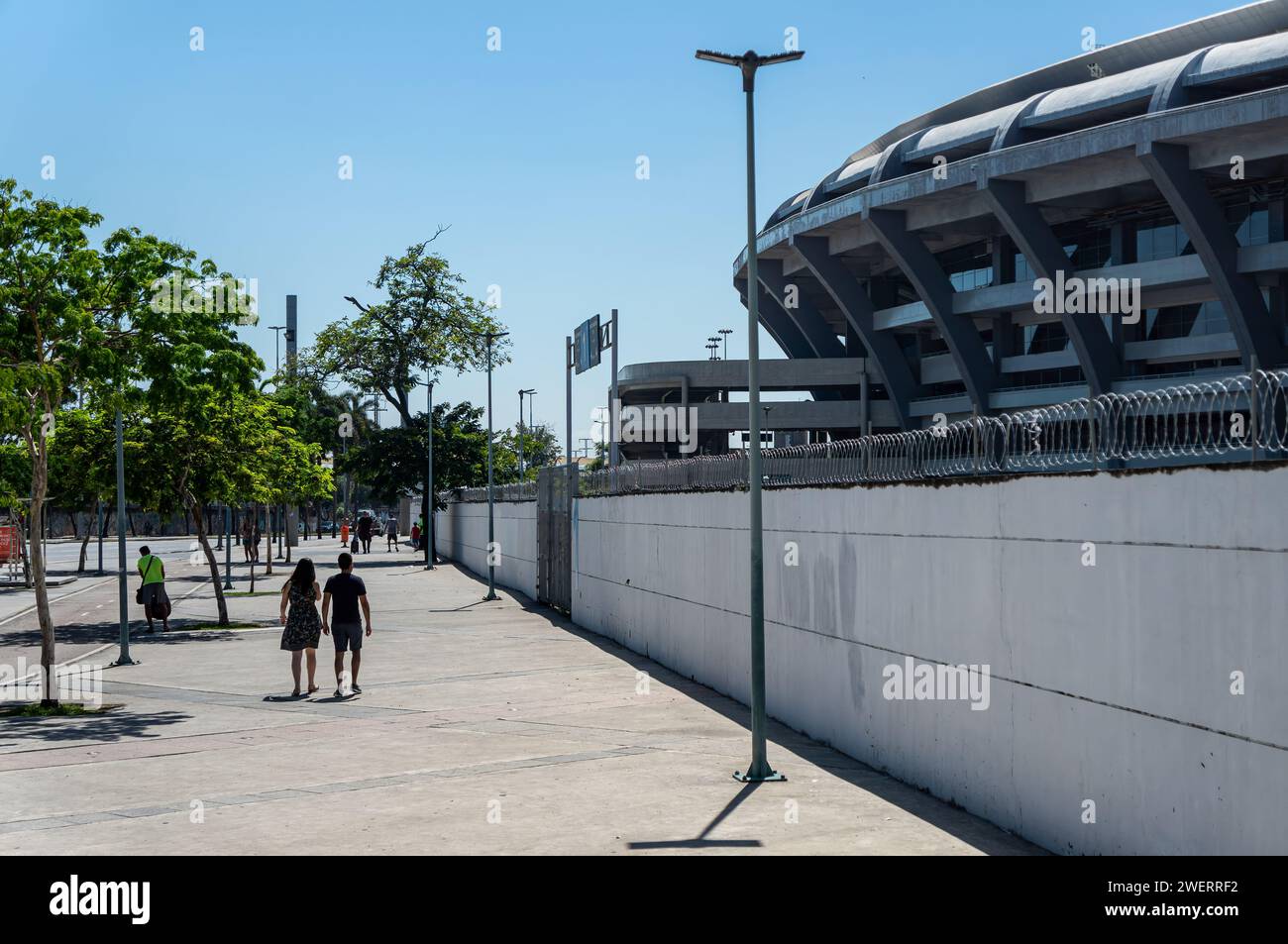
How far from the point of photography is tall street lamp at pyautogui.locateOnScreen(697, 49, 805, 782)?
11.4 meters

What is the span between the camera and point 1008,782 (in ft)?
31.2

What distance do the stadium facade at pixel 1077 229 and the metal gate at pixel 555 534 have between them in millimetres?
11710

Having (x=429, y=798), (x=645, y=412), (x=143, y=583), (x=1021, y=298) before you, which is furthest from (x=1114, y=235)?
(x=429, y=798)

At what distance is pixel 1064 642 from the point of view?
8.80 m

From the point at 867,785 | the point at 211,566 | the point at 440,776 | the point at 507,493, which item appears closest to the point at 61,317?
the point at 440,776

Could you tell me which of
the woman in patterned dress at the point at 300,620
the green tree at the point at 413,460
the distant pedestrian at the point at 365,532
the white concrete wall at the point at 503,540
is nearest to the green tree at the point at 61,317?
the woman in patterned dress at the point at 300,620

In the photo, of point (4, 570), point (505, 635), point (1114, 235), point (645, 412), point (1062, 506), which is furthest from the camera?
point (645, 412)

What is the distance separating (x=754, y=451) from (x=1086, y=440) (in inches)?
149

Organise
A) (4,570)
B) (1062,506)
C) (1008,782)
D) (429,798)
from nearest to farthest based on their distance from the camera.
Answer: (1062,506)
(1008,782)
(429,798)
(4,570)

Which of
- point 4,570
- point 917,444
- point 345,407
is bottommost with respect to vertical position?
point 4,570

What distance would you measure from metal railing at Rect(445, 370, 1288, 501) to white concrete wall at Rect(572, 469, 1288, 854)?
6.2 inches

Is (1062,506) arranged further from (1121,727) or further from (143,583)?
(143,583)

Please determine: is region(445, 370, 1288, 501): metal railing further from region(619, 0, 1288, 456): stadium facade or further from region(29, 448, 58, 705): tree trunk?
region(619, 0, 1288, 456): stadium facade
